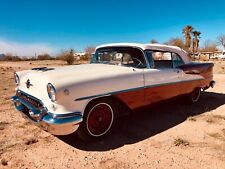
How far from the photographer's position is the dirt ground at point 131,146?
3035 mm

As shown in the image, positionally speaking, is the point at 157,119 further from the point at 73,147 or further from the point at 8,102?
the point at 8,102

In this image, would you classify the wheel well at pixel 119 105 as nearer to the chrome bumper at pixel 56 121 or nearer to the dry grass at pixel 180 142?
the chrome bumper at pixel 56 121

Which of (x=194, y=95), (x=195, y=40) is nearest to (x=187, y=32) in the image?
(x=195, y=40)

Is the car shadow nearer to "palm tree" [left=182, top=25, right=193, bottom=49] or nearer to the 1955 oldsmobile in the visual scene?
the 1955 oldsmobile

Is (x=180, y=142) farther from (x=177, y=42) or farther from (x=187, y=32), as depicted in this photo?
(x=187, y=32)

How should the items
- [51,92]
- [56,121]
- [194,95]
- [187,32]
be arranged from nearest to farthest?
[56,121] → [51,92] → [194,95] → [187,32]

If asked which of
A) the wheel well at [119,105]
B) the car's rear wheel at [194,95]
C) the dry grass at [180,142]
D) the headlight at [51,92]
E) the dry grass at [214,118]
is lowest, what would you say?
the dry grass at [180,142]

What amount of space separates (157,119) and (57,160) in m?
2.46

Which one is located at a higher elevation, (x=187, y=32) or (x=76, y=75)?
(x=187, y=32)

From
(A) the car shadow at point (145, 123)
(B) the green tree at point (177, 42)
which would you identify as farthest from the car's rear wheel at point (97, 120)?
(B) the green tree at point (177, 42)

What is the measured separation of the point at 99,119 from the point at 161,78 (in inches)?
64.6

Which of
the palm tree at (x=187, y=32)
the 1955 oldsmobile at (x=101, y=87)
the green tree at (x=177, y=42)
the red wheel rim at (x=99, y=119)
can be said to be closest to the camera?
the 1955 oldsmobile at (x=101, y=87)

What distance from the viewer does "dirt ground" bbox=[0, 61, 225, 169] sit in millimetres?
3035

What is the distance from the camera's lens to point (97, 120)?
3635 mm
